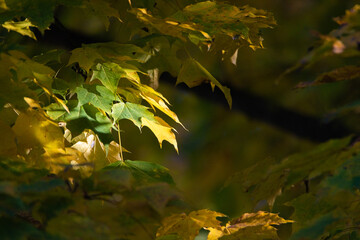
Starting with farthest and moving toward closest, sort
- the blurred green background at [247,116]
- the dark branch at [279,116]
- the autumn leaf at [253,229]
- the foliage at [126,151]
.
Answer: the blurred green background at [247,116]
the dark branch at [279,116]
the autumn leaf at [253,229]
the foliage at [126,151]

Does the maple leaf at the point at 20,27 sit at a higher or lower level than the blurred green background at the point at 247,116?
higher

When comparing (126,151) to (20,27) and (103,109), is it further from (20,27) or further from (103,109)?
(20,27)

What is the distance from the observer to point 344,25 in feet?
3.14

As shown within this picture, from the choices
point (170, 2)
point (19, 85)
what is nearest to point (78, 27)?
point (170, 2)

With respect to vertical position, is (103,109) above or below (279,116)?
above

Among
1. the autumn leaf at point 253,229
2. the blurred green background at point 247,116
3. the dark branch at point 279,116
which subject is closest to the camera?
the autumn leaf at point 253,229

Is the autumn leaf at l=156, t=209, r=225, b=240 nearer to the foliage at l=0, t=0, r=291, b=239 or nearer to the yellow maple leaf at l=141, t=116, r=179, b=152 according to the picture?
the foliage at l=0, t=0, r=291, b=239

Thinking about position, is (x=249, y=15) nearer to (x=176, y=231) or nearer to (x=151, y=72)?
(x=151, y=72)

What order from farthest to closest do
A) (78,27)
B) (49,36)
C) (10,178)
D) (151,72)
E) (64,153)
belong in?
(78,27) < (49,36) < (151,72) < (64,153) < (10,178)

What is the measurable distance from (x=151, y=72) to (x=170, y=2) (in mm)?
231

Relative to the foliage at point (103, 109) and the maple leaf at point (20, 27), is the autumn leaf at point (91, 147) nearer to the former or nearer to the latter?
the foliage at point (103, 109)

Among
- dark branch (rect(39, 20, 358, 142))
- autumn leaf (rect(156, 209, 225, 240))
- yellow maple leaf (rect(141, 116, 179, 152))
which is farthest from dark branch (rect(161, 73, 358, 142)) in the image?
autumn leaf (rect(156, 209, 225, 240))

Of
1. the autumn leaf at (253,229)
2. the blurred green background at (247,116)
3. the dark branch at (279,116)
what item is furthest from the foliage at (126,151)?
the blurred green background at (247,116)

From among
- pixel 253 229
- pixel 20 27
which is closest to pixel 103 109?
pixel 20 27
